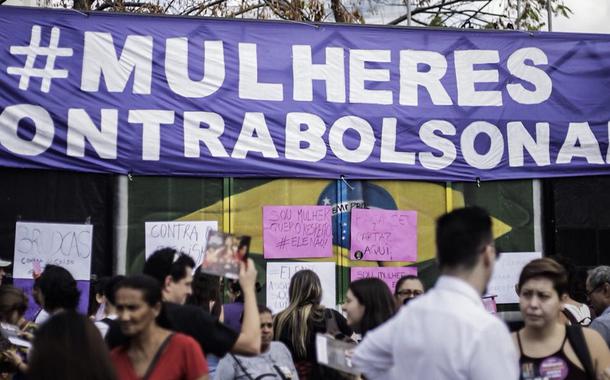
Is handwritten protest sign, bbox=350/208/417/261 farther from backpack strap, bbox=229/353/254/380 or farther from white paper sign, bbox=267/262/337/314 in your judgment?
backpack strap, bbox=229/353/254/380

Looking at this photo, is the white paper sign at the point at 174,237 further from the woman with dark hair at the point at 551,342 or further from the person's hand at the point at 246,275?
the woman with dark hair at the point at 551,342

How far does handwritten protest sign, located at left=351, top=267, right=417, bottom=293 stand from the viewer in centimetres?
1059

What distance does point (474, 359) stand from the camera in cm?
341

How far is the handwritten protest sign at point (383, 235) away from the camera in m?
10.6

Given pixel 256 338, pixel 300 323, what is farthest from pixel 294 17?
pixel 256 338

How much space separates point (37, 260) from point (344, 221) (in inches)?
119

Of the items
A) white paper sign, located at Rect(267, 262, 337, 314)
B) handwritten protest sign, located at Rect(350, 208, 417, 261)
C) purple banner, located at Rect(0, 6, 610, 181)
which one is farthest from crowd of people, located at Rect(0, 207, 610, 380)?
handwritten protest sign, located at Rect(350, 208, 417, 261)

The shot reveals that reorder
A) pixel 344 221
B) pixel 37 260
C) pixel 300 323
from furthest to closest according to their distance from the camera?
pixel 344 221
pixel 37 260
pixel 300 323

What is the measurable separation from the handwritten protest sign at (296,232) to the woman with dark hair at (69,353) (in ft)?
21.9

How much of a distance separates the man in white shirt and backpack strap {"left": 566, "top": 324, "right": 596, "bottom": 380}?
1503 millimetres

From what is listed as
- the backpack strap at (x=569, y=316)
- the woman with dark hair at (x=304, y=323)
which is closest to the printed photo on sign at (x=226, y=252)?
the woman with dark hair at (x=304, y=323)

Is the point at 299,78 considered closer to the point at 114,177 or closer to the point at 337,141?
the point at 337,141

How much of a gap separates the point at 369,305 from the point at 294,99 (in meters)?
5.20

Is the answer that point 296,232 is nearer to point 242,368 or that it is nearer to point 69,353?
point 242,368
